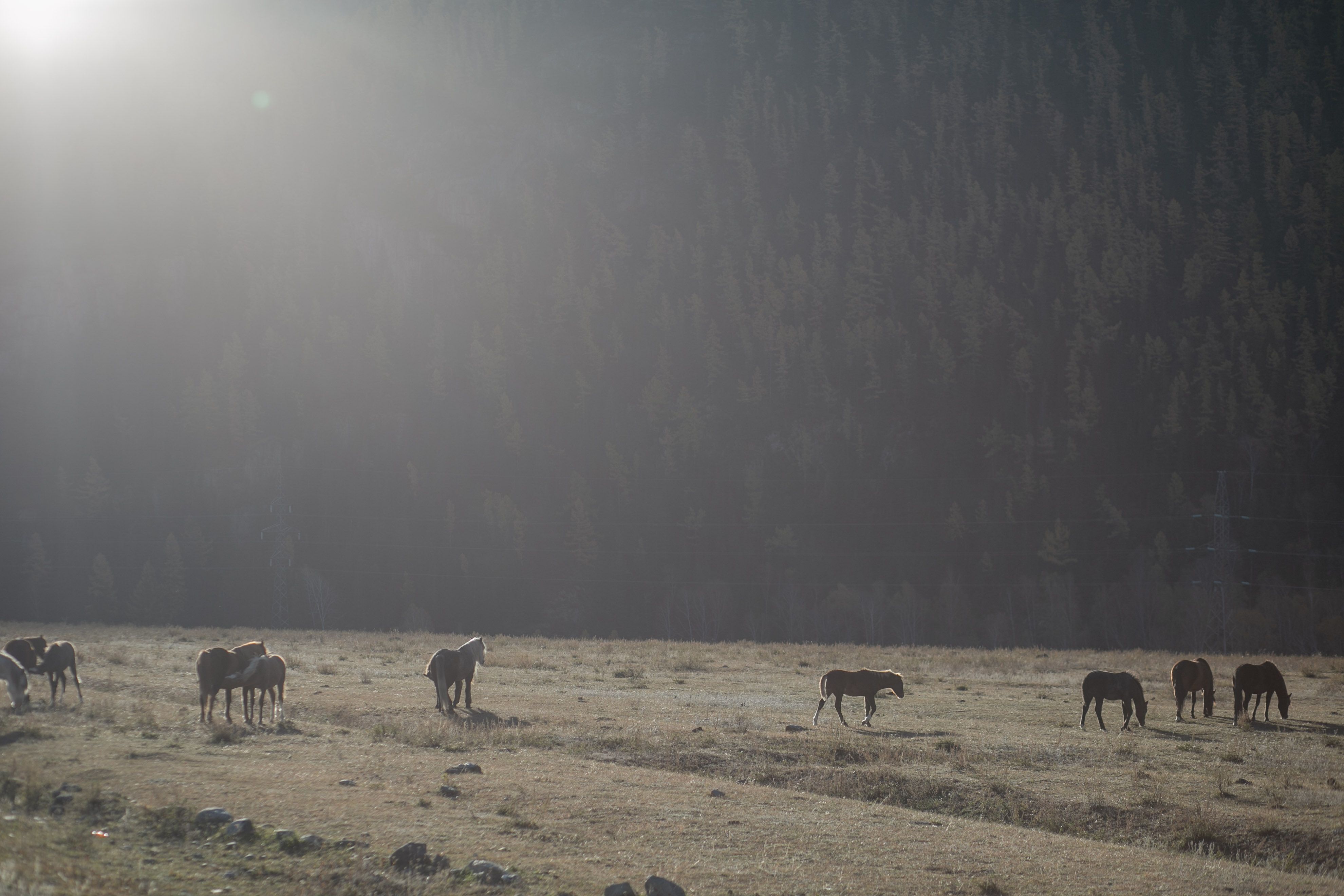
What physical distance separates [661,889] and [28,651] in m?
21.9

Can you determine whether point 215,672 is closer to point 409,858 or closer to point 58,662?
point 58,662

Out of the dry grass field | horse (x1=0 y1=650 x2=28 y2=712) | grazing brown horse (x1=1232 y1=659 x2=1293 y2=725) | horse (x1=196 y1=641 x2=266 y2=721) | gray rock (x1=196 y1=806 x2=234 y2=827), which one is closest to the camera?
the dry grass field

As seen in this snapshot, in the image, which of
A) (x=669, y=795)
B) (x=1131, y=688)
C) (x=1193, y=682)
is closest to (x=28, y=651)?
(x=669, y=795)

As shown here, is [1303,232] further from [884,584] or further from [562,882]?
[562,882]

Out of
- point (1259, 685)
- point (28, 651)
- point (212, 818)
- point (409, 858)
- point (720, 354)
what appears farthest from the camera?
point (720, 354)

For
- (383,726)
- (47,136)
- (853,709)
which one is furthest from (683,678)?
(47,136)

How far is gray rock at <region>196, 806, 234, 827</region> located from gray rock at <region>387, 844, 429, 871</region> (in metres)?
2.81

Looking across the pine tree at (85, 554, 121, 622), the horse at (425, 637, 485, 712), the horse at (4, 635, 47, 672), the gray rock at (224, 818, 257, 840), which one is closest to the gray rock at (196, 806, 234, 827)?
the gray rock at (224, 818, 257, 840)

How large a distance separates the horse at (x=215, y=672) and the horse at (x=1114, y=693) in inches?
840

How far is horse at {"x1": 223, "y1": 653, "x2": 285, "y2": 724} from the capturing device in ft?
71.2

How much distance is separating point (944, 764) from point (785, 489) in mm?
101342

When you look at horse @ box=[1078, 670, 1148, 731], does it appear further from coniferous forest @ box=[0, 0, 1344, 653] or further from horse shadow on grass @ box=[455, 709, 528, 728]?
coniferous forest @ box=[0, 0, 1344, 653]

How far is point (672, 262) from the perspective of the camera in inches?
6117

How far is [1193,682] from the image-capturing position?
2739 centimetres
